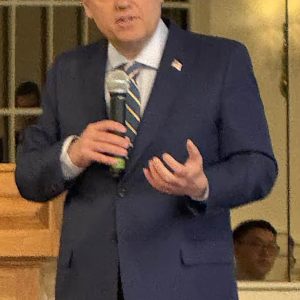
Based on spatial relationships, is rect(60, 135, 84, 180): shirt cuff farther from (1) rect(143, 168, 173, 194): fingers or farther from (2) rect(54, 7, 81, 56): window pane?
(2) rect(54, 7, 81, 56): window pane

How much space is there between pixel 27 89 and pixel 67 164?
2.57 m

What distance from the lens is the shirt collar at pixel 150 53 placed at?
52.0 inches

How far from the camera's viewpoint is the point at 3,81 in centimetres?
380

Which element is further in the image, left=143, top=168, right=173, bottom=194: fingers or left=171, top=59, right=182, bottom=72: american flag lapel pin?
left=171, top=59, right=182, bottom=72: american flag lapel pin

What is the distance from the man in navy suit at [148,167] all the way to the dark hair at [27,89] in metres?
2.48

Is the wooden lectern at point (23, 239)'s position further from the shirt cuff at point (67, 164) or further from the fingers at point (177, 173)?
the fingers at point (177, 173)

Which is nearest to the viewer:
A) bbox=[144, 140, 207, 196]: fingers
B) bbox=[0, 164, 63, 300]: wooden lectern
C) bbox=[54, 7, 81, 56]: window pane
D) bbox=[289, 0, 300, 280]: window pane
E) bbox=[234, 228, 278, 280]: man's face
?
bbox=[144, 140, 207, 196]: fingers

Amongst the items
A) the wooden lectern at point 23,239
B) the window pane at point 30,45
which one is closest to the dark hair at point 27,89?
the window pane at point 30,45

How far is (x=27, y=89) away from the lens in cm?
380

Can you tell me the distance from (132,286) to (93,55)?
36cm

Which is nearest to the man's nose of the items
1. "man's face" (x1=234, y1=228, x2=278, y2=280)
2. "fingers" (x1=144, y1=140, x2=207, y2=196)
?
"fingers" (x1=144, y1=140, x2=207, y2=196)

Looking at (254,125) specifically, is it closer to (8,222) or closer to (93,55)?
(93,55)

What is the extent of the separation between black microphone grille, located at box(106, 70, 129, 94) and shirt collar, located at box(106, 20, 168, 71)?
4.0 inches

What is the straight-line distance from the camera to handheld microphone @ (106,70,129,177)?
1191mm
